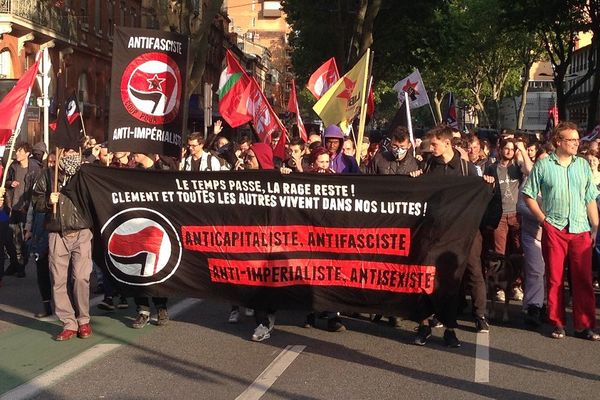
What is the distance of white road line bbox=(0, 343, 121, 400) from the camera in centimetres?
664

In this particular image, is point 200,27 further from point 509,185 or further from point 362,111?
point 509,185

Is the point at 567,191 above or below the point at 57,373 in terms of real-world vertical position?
above

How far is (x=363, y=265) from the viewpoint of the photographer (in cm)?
834

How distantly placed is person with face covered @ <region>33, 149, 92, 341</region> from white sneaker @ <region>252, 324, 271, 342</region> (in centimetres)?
146

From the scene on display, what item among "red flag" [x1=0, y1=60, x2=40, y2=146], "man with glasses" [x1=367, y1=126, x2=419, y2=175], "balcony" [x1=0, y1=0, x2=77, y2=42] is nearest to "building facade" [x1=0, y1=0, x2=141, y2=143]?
"balcony" [x1=0, y1=0, x2=77, y2=42]

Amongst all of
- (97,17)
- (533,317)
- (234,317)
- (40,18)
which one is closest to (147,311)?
(234,317)

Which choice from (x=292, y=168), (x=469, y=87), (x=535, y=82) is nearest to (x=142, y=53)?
(x=292, y=168)

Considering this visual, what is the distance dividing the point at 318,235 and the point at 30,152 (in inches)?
287

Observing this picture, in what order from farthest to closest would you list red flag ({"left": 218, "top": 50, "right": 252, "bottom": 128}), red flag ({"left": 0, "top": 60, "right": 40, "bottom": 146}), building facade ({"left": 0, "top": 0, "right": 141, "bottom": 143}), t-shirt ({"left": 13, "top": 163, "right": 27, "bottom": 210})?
building facade ({"left": 0, "top": 0, "right": 141, "bottom": 143}) → t-shirt ({"left": 13, "top": 163, "right": 27, "bottom": 210}) → red flag ({"left": 218, "top": 50, "right": 252, "bottom": 128}) → red flag ({"left": 0, "top": 60, "right": 40, "bottom": 146})

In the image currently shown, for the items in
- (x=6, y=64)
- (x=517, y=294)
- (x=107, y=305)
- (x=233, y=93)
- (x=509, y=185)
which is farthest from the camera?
(x=6, y=64)

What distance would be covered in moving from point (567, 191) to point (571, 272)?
2.39ft

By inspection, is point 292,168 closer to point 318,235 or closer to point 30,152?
point 318,235

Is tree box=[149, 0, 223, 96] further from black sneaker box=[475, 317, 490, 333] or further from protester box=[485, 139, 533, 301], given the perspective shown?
black sneaker box=[475, 317, 490, 333]

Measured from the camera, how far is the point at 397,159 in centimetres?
943
